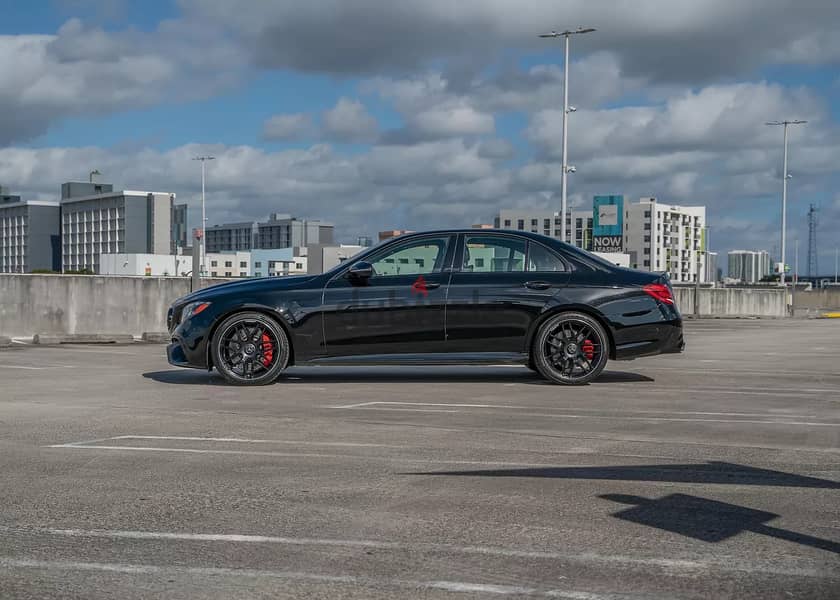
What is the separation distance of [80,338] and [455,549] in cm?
1630

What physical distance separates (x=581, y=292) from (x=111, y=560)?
7.38m

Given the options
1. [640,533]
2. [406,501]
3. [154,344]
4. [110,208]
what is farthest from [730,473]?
[110,208]

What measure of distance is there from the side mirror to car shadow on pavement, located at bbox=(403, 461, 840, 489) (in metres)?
5.07

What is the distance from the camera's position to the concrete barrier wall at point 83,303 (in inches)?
744

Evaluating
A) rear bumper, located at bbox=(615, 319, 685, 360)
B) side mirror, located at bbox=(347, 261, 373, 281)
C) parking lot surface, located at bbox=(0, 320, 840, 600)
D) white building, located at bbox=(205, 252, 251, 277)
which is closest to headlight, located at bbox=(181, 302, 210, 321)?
parking lot surface, located at bbox=(0, 320, 840, 600)

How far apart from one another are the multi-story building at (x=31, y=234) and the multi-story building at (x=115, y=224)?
26.5ft

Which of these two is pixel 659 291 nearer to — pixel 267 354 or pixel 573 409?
pixel 573 409

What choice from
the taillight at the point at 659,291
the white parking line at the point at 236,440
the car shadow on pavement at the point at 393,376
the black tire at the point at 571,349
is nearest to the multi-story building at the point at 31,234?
the car shadow on pavement at the point at 393,376

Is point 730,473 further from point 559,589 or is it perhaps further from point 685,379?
point 685,379

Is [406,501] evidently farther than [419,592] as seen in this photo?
Yes

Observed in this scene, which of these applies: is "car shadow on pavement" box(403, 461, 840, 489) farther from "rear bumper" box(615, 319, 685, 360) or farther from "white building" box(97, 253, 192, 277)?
"white building" box(97, 253, 192, 277)

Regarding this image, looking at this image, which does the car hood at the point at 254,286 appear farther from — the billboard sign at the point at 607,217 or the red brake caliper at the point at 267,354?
the billboard sign at the point at 607,217

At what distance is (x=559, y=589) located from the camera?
3506 mm

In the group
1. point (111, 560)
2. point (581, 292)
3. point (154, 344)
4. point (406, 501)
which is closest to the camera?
point (111, 560)
